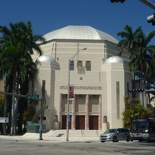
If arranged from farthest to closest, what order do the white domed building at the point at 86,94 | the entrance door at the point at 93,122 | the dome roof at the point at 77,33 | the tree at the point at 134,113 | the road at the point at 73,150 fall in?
the dome roof at the point at 77,33 < the entrance door at the point at 93,122 < the white domed building at the point at 86,94 < the tree at the point at 134,113 < the road at the point at 73,150

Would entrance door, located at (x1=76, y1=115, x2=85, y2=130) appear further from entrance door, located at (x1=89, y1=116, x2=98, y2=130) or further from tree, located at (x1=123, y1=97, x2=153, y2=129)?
tree, located at (x1=123, y1=97, x2=153, y2=129)

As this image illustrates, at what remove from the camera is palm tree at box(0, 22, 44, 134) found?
50781mm

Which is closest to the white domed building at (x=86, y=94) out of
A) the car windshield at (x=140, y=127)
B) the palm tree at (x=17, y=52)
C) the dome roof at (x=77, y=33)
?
the palm tree at (x=17, y=52)

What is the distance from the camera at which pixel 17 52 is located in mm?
51062

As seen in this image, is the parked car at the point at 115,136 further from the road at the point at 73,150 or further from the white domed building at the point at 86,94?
the white domed building at the point at 86,94

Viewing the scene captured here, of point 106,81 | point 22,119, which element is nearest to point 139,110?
point 106,81

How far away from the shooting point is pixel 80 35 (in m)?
67.8

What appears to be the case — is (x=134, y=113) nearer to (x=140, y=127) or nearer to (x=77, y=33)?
(x=140, y=127)

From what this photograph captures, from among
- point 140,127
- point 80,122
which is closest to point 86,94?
point 80,122

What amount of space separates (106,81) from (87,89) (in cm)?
387

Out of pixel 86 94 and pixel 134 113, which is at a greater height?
pixel 86 94

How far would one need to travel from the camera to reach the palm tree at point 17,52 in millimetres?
50781

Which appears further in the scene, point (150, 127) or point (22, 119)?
point (22, 119)

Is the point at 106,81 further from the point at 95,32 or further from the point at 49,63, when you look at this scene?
the point at 95,32
